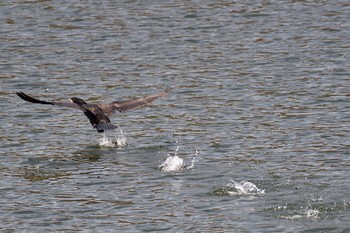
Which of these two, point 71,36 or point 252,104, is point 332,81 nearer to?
point 252,104

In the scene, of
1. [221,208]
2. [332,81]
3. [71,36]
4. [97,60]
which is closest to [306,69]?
[332,81]

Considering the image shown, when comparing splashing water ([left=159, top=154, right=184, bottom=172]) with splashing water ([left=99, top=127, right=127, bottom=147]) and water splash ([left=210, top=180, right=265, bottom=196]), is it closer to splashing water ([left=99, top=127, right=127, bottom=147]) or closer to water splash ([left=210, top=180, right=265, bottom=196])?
water splash ([left=210, top=180, right=265, bottom=196])

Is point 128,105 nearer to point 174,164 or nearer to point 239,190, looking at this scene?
point 174,164

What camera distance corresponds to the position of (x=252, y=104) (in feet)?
60.8

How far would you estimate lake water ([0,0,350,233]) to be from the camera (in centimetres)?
1308

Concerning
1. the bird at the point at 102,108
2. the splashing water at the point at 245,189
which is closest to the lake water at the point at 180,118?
the splashing water at the point at 245,189

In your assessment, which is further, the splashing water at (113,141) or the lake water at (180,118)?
the splashing water at (113,141)

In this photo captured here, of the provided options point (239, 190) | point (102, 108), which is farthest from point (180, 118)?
point (239, 190)

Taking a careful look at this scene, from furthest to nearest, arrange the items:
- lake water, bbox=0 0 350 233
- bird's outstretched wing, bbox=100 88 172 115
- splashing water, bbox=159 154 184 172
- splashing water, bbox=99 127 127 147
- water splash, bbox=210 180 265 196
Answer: splashing water, bbox=99 127 127 147 → bird's outstretched wing, bbox=100 88 172 115 → splashing water, bbox=159 154 184 172 → water splash, bbox=210 180 265 196 → lake water, bbox=0 0 350 233

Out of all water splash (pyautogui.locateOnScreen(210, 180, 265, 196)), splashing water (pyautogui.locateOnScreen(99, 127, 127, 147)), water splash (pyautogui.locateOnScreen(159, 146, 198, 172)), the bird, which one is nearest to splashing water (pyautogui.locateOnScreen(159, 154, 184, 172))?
water splash (pyautogui.locateOnScreen(159, 146, 198, 172))

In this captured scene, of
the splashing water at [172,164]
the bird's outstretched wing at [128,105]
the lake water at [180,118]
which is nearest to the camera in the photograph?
A: the lake water at [180,118]

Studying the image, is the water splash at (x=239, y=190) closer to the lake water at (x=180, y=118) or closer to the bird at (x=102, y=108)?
the lake water at (x=180, y=118)

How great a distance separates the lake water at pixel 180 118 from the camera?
42.9ft

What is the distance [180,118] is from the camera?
1802 cm
